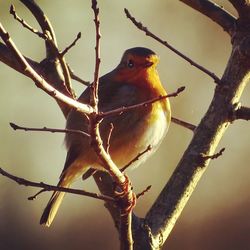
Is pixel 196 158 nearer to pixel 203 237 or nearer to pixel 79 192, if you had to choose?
pixel 79 192

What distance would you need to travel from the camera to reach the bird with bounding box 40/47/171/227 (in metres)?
4.84

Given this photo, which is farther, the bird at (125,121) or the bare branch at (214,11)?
the bird at (125,121)

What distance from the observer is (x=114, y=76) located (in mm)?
5164

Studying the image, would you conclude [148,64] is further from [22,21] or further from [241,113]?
[22,21]

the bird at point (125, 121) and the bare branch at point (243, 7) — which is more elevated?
the bare branch at point (243, 7)

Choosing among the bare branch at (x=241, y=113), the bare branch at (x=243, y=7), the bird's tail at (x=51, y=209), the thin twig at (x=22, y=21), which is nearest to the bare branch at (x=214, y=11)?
the bare branch at (x=243, y=7)

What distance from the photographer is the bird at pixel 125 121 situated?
191 inches

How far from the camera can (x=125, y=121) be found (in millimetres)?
4852

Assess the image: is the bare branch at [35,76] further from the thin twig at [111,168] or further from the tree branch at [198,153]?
the tree branch at [198,153]

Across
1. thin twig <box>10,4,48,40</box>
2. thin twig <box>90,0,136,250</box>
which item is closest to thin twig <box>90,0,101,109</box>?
thin twig <box>90,0,136,250</box>

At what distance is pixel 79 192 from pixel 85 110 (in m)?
0.40

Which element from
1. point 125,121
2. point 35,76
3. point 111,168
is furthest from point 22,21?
point 125,121

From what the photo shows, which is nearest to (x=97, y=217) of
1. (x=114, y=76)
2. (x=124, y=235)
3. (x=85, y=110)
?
(x=114, y=76)

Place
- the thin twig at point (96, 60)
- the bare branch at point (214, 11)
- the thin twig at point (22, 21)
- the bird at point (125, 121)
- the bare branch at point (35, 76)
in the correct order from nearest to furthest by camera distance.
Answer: the bare branch at point (35, 76) < the thin twig at point (96, 60) < the thin twig at point (22, 21) < the bare branch at point (214, 11) < the bird at point (125, 121)
